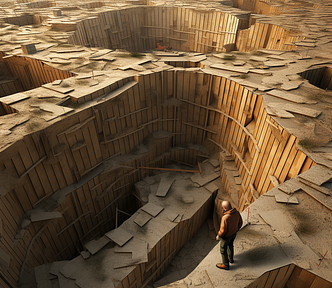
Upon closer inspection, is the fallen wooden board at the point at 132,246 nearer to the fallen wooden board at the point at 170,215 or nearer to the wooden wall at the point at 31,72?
the fallen wooden board at the point at 170,215

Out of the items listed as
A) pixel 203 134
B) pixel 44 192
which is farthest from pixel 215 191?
pixel 44 192

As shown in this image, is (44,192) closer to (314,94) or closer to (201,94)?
(201,94)

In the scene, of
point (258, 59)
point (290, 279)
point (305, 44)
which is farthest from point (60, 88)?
point (305, 44)

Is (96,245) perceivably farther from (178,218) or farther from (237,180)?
(237,180)

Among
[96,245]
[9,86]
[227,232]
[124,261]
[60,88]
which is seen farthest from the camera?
[9,86]

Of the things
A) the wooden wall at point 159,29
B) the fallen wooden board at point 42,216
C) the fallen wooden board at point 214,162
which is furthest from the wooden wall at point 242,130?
the wooden wall at point 159,29

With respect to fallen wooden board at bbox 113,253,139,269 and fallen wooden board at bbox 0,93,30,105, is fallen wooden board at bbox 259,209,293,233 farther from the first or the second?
fallen wooden board at bbox 0,93,30,105
